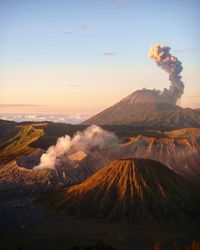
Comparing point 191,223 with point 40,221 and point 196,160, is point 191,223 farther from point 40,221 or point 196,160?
point 196,160

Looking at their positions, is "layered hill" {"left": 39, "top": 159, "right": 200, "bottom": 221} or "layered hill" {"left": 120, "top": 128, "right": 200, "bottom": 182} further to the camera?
"layered hill" {"left": 120, "top": 128, "right": 200, "bottom": 182}

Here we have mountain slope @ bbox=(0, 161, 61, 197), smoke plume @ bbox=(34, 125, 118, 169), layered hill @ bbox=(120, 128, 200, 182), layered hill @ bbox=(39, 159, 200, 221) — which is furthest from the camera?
layered hill @ bbox=(120, 128, 200, 182)

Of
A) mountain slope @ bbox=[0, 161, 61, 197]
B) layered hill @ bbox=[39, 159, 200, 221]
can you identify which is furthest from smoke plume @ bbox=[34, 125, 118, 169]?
layered hill @ bbox=[39, 159, 200, 221]

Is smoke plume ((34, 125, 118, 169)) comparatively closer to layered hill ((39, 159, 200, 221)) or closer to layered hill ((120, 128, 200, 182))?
layered hill ((120, 128, 200, 182))

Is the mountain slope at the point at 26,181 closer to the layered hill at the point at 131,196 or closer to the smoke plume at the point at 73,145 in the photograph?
the smoke plume at the point at 73,145

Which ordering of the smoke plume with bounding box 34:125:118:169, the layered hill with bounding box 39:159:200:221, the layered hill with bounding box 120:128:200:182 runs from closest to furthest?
the layered hill with bounding box 39:159:200:221
the smoke plume with bounding box 34:125:118:169
the layered hill with bounding box 120:128:200:182

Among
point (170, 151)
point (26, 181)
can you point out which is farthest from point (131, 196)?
point (170, 151)
